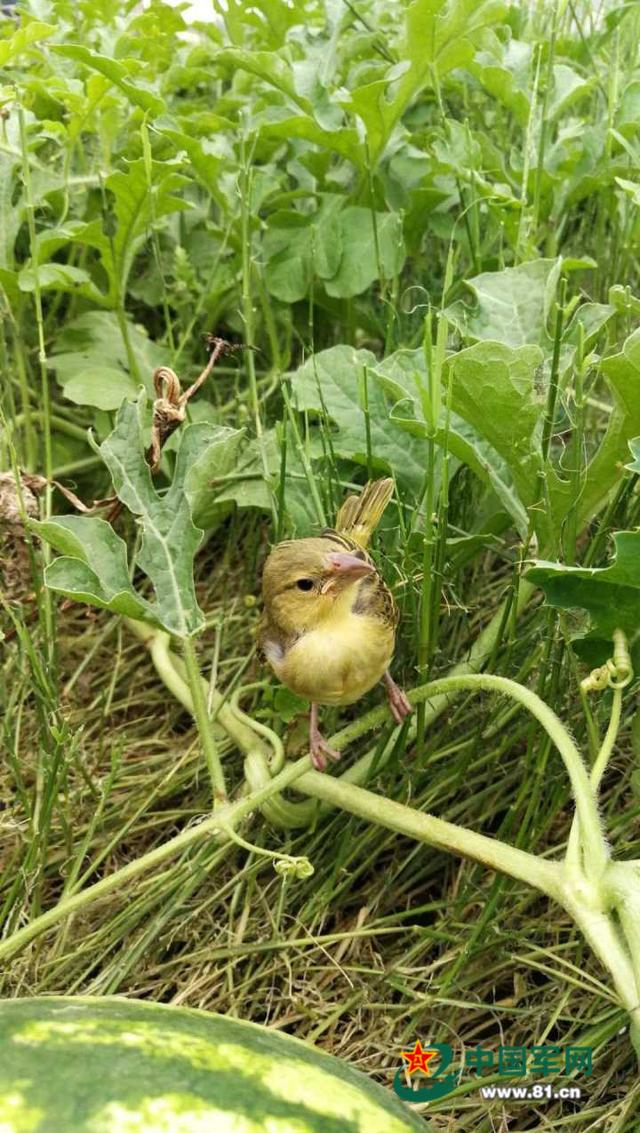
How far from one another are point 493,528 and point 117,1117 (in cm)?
126

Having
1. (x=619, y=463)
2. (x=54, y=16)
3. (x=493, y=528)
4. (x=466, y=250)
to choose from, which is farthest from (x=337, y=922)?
(x=54, y=16)

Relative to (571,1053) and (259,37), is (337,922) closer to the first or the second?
(571,1053)

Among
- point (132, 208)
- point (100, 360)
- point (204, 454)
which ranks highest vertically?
point (132, 208)

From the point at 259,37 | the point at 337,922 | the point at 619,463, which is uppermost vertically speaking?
the point at 259,37

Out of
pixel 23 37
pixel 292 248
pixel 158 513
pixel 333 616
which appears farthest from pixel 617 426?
pixel 23 37

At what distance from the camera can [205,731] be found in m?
1.96

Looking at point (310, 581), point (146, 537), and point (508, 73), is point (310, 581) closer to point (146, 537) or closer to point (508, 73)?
point (146, 537)

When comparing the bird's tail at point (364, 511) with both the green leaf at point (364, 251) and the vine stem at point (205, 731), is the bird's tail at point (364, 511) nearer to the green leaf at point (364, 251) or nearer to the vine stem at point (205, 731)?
the vine stem at point (205, 731)

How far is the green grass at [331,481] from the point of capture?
1.90m

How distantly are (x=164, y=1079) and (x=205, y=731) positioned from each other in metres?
0.71

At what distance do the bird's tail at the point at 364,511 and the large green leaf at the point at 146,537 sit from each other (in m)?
0.26

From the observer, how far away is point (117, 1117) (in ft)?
4.13

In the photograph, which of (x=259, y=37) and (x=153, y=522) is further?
(x=259, y=37)

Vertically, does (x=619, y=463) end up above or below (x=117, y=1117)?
above
